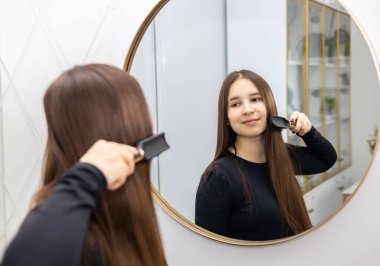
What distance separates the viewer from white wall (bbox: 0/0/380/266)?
0.97 meters

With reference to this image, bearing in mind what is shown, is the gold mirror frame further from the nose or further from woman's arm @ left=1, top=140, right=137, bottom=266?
woman's arm @ left=1, top=140, right=137, bottom=266

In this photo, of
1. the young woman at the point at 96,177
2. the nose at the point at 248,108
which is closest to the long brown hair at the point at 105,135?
the young woman at the point at 96,177

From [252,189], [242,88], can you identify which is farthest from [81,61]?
[252,189]

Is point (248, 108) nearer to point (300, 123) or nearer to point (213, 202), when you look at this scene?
point (300, 123)

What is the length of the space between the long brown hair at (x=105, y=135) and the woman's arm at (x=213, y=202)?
34 centimetres

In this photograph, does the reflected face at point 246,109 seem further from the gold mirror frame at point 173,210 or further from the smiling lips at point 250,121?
the gold mirror frame at point 173,210

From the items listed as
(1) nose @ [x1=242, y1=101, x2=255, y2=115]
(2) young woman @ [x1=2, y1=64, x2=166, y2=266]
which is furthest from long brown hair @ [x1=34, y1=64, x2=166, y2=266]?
(1) nose @ [x1=242, y1=101, x2=255, y2=115]

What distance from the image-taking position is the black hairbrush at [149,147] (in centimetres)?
64

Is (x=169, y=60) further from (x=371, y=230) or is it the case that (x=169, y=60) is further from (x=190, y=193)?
(x=371, y=230)

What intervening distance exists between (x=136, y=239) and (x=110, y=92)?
0.77 ft

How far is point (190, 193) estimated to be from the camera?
3.47ft

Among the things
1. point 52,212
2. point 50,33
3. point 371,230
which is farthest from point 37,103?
point 371,230

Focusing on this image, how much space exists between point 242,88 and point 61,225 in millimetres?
556

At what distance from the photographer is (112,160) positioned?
592 millimetres
